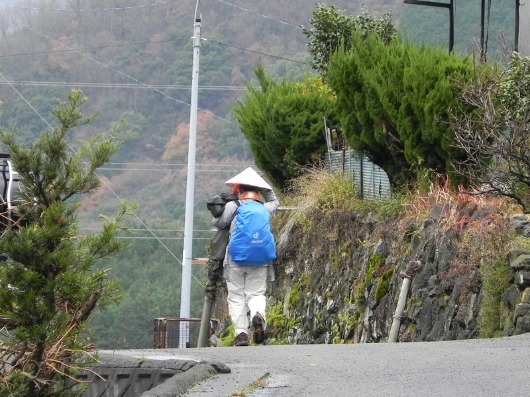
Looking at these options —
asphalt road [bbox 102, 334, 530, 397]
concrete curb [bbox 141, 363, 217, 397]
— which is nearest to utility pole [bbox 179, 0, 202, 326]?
asphalt road [bbox 102, 334, 530, 397]

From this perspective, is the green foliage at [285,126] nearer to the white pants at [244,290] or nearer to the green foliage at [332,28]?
the green foliage at [332,28]

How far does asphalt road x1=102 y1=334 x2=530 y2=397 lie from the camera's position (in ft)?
27.0

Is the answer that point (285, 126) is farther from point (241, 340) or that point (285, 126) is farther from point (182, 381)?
point (182, 381)

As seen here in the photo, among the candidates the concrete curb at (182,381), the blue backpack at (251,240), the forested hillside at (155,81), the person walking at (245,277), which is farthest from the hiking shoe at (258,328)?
the forested hillside at (155,81)

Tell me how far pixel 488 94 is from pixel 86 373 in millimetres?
7801

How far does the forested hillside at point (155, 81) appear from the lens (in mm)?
47344

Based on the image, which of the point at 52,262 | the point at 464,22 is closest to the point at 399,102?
the point at 52,262

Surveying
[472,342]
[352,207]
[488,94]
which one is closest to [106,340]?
[352,207]

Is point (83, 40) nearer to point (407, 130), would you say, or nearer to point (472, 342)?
point (407, 130)

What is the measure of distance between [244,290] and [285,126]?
962 cm

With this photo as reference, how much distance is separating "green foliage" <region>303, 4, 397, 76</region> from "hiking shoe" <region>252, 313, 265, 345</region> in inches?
481

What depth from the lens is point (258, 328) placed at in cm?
1429

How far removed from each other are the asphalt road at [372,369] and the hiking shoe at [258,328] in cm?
300

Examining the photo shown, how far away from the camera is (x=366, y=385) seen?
8.45 m
